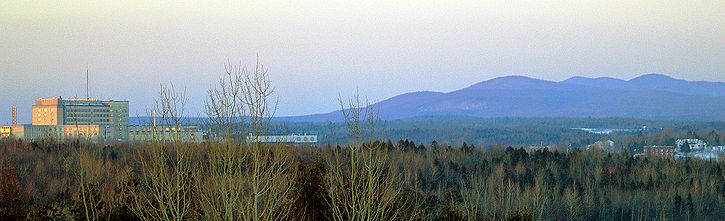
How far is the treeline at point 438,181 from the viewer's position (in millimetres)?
15641

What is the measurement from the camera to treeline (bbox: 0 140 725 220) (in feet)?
51.3

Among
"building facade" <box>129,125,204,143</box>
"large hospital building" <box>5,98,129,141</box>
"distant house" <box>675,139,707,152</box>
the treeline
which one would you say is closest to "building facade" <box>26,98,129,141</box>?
"large hospital building" <box>5,98,129,141</box>

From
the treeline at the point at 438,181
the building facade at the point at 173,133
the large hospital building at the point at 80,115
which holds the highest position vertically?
the large hospital building at the point at 80,115

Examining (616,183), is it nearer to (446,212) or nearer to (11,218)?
(446,212)

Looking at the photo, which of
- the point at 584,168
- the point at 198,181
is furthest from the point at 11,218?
the point at 584,168

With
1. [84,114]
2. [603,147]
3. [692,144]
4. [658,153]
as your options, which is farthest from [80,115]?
[658,153]

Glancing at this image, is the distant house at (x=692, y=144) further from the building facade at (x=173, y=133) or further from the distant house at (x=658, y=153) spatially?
the building facade at (x=173, y=133)

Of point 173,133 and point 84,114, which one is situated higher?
point 84,114

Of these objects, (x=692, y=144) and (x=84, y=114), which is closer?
(x=692, y=144)

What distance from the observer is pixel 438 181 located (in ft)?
90.8

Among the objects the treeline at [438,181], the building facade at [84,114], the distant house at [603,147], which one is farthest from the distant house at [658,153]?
the building facade at [84,114]

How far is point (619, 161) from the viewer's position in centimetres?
3375

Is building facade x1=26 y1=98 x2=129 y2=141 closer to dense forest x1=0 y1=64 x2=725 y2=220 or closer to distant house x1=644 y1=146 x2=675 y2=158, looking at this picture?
distant house x1=644 y1=146 x2=675 y2=158

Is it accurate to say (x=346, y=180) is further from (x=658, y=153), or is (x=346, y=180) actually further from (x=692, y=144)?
(x=692, y=144)
